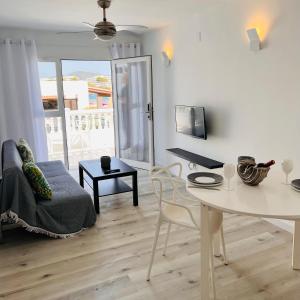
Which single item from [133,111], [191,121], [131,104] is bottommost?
[191,121]

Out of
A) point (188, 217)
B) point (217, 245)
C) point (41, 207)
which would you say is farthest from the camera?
point (41, 207)

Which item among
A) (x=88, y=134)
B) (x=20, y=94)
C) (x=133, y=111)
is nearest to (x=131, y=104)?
(x=133, y=111)

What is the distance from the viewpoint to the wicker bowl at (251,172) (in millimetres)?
2020

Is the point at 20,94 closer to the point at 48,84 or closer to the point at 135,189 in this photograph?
the point at 48,84

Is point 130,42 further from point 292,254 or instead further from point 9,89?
point 292,254

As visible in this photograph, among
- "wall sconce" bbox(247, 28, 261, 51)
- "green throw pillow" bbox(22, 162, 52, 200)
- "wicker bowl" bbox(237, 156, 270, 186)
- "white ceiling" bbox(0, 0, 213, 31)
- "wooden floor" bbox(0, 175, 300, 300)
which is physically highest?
"white ceiling" bbox(0, 0, 213, 31)

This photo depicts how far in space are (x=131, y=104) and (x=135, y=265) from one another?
3436 mm

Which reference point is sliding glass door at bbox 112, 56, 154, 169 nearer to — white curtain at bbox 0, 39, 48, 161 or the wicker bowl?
white curtain at bbox 0, 39, 48, 161

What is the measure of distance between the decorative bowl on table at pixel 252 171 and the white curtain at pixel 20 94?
378cm

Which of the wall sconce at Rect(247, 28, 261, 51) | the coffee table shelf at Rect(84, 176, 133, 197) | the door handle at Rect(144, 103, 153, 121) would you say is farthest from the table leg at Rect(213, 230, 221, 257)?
the door handle at Rect(144, 103, 153, 121)

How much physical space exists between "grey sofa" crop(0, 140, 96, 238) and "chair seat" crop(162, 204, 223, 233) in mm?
1025

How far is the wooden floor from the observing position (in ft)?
7.29

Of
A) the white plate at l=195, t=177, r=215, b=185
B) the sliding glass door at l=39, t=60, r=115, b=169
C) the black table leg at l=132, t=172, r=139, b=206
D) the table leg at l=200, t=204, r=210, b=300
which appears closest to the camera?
the table leg at l=200, t=204, r=210, b=300

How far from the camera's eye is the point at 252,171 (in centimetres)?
204
